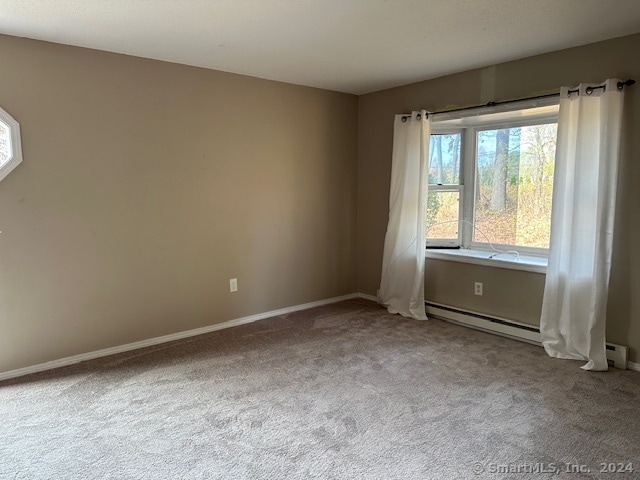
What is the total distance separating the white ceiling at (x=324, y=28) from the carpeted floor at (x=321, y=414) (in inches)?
85.5

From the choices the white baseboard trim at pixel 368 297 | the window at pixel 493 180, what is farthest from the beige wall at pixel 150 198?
the window at pixel 493 180

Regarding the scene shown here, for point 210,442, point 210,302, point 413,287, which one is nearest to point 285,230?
point 210,302

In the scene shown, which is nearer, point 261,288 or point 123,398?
point 123,398

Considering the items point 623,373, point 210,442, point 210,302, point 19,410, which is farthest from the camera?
point 210,302

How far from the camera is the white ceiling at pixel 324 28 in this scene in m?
2.37

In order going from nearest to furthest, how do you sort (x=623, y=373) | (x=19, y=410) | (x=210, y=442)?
(x=210, y=442) → (x=19, y=410) → (x=623, y=373)

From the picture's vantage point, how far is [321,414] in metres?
2.43

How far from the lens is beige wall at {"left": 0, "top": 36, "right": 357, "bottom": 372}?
115 inches

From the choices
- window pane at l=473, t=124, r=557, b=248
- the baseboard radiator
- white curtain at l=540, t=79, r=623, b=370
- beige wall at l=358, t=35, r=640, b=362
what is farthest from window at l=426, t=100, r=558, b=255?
the baseboard radiator

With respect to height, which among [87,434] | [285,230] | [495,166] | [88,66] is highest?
[88,66]

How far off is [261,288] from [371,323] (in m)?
1.06

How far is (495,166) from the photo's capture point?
4031mm

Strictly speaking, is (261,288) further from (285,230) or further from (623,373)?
(623,373)

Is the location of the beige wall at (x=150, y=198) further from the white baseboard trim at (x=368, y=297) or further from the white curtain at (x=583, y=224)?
the white curtain at (x=583, y=224)
